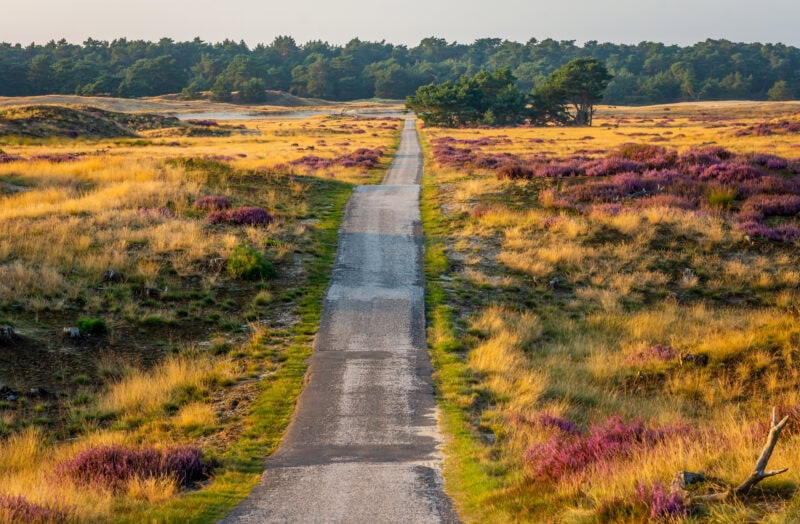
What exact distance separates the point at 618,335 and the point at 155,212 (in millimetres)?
15646

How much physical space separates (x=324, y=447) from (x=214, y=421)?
217 centimetres

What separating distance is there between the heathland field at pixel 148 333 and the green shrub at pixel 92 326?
0.03m

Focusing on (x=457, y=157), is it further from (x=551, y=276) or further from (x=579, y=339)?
(x=579, y=339)

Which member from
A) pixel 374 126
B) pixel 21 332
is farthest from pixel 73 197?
pixel 374 126

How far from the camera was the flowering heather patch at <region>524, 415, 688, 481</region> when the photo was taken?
7301mm

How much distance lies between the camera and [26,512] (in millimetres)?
5969

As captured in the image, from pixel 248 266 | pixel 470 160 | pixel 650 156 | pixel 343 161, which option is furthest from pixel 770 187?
pixel 343 161

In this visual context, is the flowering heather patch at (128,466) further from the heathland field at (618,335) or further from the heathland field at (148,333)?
the heathland field at (618,335)

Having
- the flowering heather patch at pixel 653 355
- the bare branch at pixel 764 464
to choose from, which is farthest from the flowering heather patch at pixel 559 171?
the bare branch at pixel 764 464

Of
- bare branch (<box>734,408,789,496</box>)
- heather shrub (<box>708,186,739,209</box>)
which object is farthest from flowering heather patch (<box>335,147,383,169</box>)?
bare branch (<box>734,408,789,496</box>)

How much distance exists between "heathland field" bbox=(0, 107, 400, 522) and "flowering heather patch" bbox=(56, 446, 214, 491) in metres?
0.03

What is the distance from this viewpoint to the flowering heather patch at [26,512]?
5863mm

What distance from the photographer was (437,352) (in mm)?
13305

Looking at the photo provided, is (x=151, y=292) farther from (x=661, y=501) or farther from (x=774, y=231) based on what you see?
(x=774, y=231)
